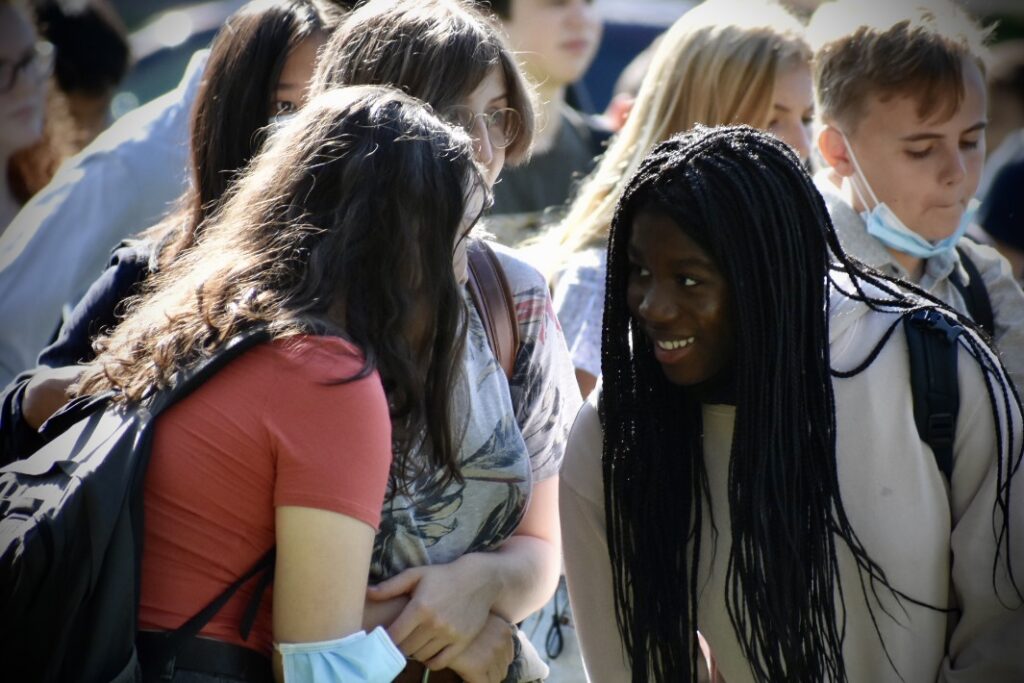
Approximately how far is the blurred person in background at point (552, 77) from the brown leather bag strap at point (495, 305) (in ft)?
6.85

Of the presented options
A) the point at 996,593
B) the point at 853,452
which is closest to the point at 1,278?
the point at 853,452

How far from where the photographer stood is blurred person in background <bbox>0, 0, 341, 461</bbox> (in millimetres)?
2480

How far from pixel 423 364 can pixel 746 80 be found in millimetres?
1950

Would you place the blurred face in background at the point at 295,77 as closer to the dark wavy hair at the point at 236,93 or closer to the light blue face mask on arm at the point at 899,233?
the dark wavy hair at the point at 236,93

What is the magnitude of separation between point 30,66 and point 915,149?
275cm

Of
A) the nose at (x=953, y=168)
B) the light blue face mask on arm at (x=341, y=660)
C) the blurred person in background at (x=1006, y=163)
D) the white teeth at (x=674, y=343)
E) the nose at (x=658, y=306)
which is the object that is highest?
the nose at (x=658, y=306)

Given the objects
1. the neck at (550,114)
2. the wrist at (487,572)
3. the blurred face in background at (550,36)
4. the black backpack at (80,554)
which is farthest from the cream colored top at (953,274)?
the black backpack at (80,554)

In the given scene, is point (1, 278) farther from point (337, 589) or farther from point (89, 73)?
point (89, 73)

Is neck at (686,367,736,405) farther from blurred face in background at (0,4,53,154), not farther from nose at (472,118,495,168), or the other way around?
blurred face in background at (0,4,53,154)

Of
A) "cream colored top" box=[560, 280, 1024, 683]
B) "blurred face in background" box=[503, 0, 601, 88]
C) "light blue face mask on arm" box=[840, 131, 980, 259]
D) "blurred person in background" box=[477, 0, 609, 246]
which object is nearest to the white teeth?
"cream colored top" box=[560, 280, 1024, 683]

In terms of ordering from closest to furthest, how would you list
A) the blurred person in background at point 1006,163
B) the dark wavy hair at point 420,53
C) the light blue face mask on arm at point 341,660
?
the light blue face mask on arm at point 341,660, the dark wavy hair at point 420,53, the blurred person in background at point 1006,163

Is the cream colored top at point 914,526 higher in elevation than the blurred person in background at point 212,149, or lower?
lower

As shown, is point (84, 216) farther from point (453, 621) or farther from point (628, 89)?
point (628, 89)

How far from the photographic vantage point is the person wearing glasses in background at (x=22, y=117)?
3.84 m
